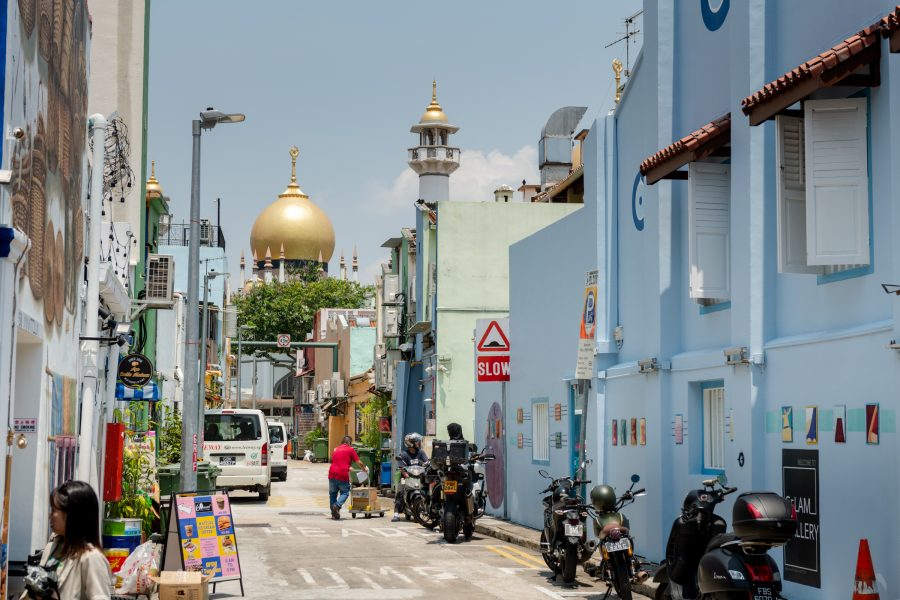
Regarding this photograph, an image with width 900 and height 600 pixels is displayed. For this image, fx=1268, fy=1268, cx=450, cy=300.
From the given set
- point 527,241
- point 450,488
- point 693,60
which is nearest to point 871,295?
point 693,60

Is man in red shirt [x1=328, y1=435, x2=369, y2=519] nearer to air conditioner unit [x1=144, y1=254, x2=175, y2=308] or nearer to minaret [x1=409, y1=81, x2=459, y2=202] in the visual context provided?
air conditioner unit [x1=144, y1=254, x2=175, y2=308]

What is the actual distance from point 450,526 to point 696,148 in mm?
8510

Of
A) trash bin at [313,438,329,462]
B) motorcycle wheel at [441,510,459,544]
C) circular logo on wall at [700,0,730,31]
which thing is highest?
circular logo on wall at [700,0,730,31]

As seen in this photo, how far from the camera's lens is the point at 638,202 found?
59.7 ft

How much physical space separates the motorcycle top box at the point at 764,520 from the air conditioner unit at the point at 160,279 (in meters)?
18.7

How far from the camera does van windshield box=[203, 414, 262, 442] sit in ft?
104

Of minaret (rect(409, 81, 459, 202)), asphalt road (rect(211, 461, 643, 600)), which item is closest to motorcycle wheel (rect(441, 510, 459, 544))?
asphalt road (rect(211, 461, 643, 600))

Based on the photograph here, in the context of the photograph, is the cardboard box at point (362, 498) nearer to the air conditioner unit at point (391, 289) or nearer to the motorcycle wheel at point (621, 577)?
the motorcycle wheel at point (621, 577)

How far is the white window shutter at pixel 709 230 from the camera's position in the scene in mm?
14852

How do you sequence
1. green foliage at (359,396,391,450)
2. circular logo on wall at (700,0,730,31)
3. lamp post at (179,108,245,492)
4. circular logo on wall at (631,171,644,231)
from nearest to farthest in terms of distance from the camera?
1. circular logo on wall at (700,0,730,31)
2. circular logo on wall at (631,171,644,231)
3. lamp post at (179,108,245,492)
4. green foliage at (359,396,391,450)

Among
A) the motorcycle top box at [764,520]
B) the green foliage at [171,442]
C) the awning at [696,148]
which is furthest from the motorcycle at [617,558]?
the green foliage at [171,442]

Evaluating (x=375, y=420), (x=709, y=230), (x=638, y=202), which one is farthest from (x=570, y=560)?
(x=375, y=420)

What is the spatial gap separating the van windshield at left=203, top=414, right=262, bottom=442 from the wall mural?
647 inches

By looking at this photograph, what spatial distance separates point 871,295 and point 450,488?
421 inches
